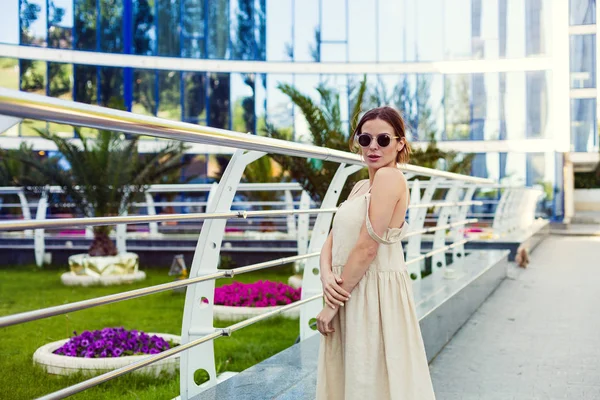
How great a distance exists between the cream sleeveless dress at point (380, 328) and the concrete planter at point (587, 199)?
44980mm

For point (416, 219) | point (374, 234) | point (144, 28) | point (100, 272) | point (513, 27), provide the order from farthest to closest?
point (513, 27) → point (144, 28) → point (100, 272) → point (416, 219) → point (374, 234)

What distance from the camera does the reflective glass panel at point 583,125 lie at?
31062 millimetres

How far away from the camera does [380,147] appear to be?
254 centimetres

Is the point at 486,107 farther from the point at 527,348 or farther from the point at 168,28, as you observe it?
the point at 527,348

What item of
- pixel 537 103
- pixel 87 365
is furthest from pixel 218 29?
pixel 87 365

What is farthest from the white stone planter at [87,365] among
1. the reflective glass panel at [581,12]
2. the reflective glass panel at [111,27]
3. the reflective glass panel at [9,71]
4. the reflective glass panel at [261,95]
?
the reflective glass panel at [581,12]

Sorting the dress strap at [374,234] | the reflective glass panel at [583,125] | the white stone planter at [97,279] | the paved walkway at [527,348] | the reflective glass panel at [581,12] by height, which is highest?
the reflective glass panel at [581,12]

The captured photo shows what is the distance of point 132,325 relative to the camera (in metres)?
8.31

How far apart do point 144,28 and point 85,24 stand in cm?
210

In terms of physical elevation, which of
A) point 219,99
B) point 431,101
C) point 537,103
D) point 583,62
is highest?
point 583,62

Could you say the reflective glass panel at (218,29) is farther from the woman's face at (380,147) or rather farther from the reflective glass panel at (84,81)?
the woman's face at (380,147)

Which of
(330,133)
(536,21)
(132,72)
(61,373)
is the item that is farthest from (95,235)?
(536,21)

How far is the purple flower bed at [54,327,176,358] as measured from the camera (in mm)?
5820

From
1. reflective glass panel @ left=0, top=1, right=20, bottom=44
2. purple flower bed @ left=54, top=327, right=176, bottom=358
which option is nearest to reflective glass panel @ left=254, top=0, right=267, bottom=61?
reflective glass panel @ left=0, top=1, right=20, bottom=44
